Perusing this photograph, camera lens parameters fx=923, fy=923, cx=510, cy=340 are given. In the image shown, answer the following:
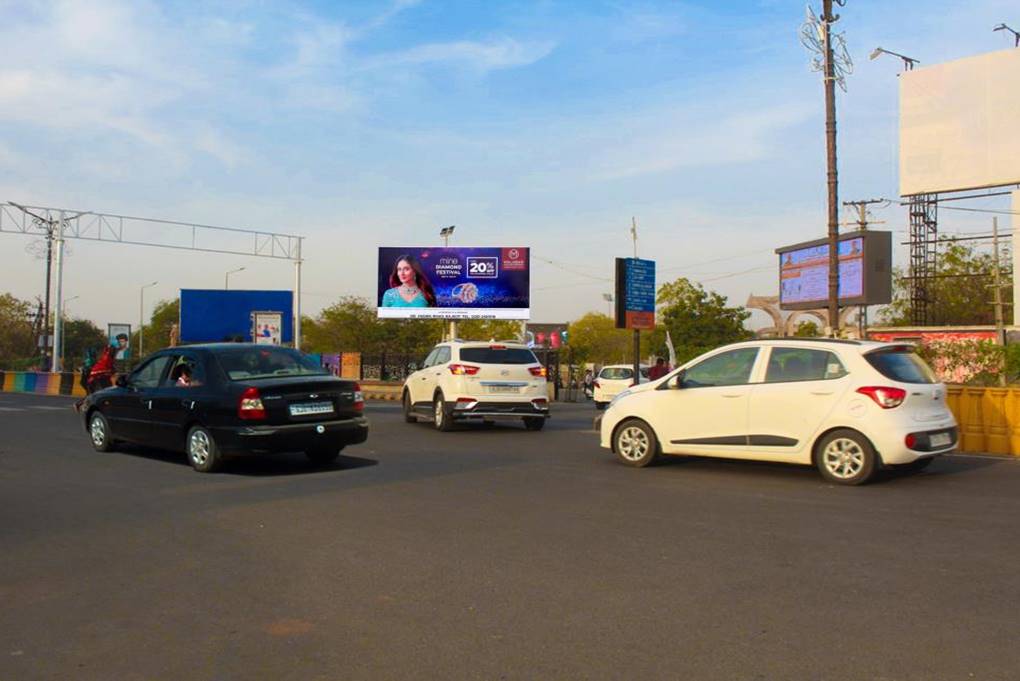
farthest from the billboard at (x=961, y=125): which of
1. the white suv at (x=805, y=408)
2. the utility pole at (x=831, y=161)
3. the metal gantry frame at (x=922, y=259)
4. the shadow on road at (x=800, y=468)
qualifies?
the white suv at (x=805, y=408)

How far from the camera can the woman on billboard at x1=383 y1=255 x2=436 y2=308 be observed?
139 ft

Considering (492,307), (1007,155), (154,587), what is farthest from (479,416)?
(1007,155)

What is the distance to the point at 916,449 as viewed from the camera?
9805mm

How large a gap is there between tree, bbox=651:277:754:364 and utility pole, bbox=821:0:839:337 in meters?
42.9

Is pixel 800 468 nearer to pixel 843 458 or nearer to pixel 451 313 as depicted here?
pixel 843 458

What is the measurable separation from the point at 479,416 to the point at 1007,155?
39549mm

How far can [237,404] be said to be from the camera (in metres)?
10.4

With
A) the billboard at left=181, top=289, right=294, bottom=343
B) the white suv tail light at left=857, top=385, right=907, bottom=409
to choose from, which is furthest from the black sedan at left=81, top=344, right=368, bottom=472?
the billboard at left=181, top=289, right=294, bottom=343

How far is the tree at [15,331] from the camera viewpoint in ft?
251

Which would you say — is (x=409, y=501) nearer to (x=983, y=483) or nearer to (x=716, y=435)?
(x=716, y=435)

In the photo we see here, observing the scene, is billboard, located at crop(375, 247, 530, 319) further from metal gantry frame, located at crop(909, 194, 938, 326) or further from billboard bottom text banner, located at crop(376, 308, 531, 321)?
metal gantry frame, located at crop(909, 194, 938, 326)

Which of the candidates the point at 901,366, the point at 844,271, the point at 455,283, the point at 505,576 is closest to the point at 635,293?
the point at 844,271

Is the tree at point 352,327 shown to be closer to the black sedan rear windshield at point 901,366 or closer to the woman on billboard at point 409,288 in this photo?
the woman on billboard at point 409,288

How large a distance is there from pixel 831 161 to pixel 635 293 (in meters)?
7.02
